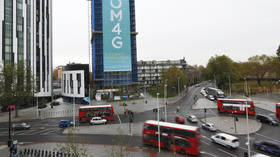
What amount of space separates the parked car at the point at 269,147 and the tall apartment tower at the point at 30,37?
157 feet

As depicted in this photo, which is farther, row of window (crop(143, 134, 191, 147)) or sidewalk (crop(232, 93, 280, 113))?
sidewalk (crop(232, 93, 280, 113))

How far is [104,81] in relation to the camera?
75.8 m

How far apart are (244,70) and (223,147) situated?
69743mm

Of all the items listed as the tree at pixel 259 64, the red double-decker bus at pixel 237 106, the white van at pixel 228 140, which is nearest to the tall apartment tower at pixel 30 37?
the white van at pixel 228 140

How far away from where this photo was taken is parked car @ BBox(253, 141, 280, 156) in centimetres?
1645

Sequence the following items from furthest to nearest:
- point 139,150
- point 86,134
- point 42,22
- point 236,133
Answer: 1. point 42,22
2. point 86,134
3. point 236,133
4. point 139,150

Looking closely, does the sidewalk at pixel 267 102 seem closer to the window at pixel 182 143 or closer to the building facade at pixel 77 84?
the window at pixel 182 143

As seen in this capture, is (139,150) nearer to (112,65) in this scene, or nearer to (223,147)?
(223,147)

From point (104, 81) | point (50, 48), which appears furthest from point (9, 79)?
point (104, 81)

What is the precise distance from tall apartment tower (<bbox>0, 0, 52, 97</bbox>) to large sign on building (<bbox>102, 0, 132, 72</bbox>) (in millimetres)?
24537

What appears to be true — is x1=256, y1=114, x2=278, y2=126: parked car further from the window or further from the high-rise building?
the high-rise building

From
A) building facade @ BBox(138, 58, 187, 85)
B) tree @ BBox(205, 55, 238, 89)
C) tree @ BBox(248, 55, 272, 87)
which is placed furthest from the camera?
building facade @ BBox(138, 58, 187, 85)

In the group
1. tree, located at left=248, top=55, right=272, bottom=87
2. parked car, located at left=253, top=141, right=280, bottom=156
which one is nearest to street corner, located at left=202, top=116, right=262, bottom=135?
parked car, located at left=253, top=141, right=280, bottom=156

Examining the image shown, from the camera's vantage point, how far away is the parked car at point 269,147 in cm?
1645
